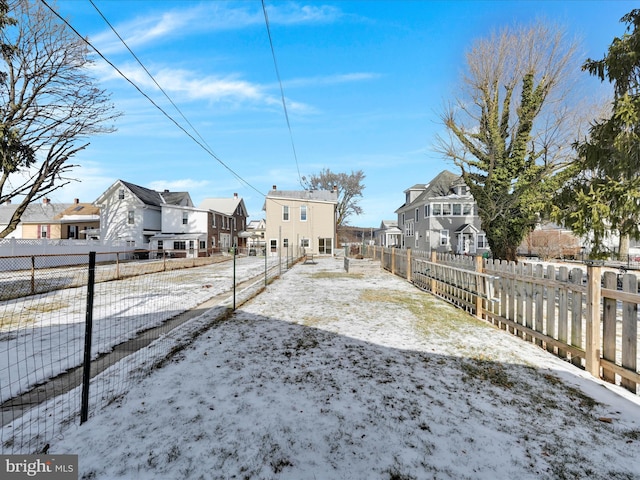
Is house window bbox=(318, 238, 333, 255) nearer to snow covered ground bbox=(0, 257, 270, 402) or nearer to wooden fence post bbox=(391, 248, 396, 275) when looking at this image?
wooden fence post bbox=(391, 248, 396, 275)

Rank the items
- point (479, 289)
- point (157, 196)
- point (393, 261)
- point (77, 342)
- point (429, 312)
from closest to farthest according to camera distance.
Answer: point (77, 342) → point (479, 289) → point (429, 312) → point (393, 261) → point (157, 196)

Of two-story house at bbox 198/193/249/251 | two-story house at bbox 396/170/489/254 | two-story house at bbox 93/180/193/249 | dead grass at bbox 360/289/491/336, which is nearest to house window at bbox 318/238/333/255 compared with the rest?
two-story house at bbox 198/193/249/251

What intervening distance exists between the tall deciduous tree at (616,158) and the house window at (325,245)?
25094 mm

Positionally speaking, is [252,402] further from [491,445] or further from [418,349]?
[418,349]

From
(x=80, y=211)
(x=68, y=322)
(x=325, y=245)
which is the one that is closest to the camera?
(x=68, y=322)

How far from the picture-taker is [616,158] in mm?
9078

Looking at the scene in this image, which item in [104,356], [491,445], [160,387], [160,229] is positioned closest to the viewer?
[491,445]

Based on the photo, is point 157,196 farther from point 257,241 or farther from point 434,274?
point 434,274

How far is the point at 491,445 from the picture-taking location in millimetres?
2492

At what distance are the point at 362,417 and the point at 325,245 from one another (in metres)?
31.3

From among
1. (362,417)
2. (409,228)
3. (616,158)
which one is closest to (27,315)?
(362,417)

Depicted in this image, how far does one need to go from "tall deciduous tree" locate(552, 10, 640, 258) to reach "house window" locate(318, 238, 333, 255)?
25.1 meters

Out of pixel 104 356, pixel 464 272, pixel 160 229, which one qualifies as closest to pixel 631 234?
pixel 464 272

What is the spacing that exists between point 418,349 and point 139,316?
248 inches
